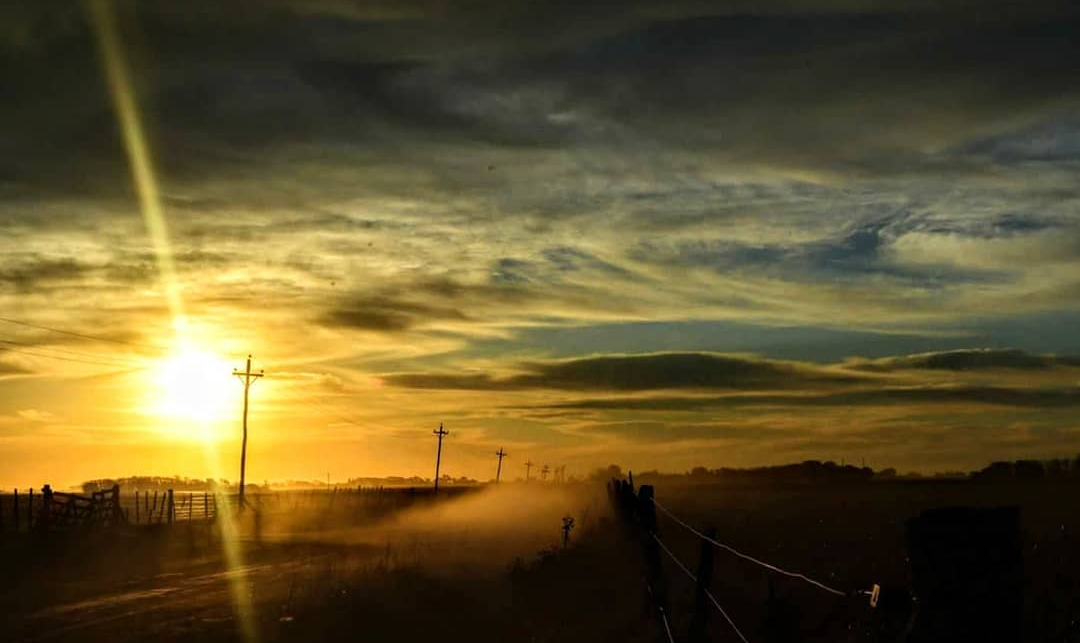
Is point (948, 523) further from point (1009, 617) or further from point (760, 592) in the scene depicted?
point (760, 592)

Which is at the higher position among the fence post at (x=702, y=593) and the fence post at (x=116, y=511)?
the fence post at (x=702, y=593)

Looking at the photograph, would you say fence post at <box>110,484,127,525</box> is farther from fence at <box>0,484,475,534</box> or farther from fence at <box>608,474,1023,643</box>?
fence at <box>608,474,1023,643</box>

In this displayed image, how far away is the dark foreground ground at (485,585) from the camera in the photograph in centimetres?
1265

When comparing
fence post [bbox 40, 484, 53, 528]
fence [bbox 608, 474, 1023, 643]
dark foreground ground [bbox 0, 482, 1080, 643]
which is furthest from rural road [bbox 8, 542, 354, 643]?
fence [bbox 608, 474, 1023, 643]

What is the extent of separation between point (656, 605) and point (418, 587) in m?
17.4

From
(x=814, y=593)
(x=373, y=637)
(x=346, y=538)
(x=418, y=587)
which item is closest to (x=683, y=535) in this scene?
(x=418, y=587)

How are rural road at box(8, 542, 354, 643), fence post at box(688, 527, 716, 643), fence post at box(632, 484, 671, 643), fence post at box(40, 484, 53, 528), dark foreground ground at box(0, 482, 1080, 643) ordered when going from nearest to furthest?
1. fence post at box(688, 527, 716, 643)
2. dark foreground ground at box(0, 482, 1080, 643)
3. fence post at box(632, 484, 671, 643)
4. rural road at box(8, 542, 354, 643)
5. fence post at box(40, 484, 53, 528)

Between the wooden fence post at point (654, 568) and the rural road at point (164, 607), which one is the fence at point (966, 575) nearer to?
the wooden fence post at point (654, 568)

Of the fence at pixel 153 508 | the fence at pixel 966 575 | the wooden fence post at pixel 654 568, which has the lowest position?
the fence at pixel 153 508

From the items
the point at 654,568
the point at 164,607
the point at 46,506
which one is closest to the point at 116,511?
the point at 46,506

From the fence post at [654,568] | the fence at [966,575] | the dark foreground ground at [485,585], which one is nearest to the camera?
the fence at [966,575]

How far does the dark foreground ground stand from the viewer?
41.5 feet

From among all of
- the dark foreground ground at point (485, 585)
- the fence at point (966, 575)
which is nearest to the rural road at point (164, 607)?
the dark foreground ground at point (485, 585)

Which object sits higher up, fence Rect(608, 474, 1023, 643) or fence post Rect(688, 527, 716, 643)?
fence Rect(608, 474, 1023, 643)
